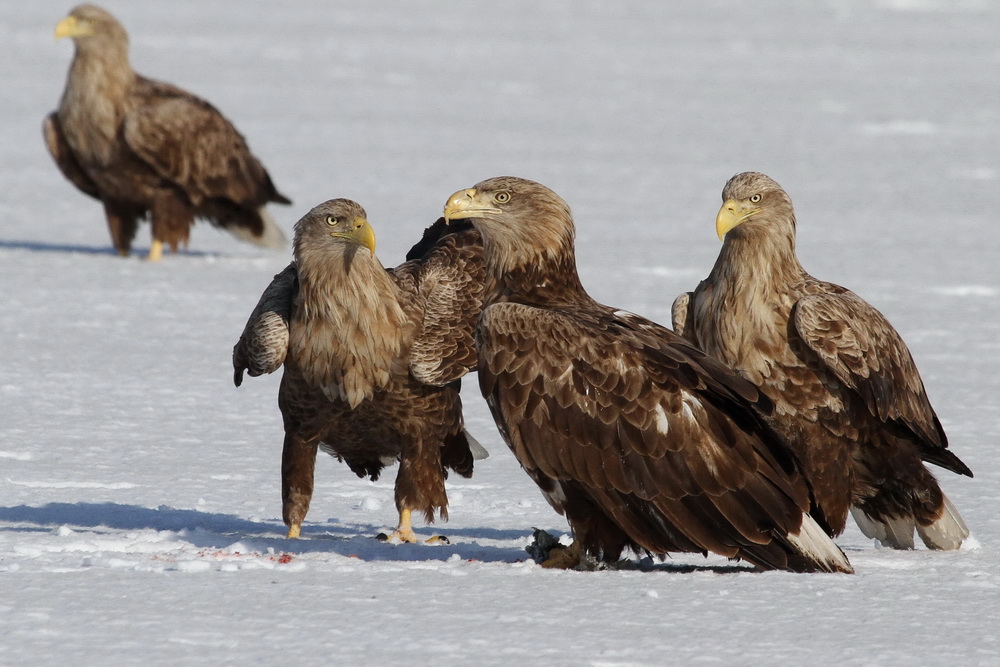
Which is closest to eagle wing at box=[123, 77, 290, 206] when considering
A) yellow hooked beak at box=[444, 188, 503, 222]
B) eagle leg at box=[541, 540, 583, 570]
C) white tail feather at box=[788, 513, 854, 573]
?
yellow hooked beak at box=[444, 188, 503, 222]

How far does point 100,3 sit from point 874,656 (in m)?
27.9

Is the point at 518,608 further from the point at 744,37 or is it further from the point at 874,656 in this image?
the point at 744,37

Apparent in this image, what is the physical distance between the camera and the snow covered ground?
3781 millimetres

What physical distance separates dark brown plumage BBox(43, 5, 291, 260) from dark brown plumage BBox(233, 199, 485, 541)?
671 cm

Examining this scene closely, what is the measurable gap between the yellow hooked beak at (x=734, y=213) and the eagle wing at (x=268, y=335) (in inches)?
63.3

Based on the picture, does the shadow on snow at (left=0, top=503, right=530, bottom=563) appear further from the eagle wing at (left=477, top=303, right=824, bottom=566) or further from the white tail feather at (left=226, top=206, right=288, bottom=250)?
the white tail feather at (left=226, top=206, right=288, bottom=250)

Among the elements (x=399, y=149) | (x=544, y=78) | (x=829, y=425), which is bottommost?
(x=829, y=425)

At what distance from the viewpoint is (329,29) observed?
2742cm

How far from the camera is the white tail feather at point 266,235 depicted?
12.8 metres

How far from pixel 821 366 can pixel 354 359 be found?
5.39 feet

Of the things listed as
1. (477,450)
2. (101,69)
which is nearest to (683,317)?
(477,450)

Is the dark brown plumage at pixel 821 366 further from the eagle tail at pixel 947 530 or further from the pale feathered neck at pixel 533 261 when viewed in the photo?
the pale feathered neck at pixel 533 261

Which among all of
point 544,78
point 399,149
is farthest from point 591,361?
point 544,78

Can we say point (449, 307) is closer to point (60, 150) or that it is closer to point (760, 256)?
point (760, 256)
